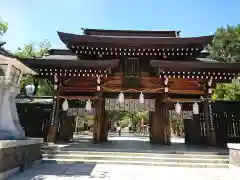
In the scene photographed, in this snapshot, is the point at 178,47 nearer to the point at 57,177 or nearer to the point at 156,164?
the point at 156,164

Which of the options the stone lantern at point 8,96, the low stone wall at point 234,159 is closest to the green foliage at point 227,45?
the low stone wall at point 234,159

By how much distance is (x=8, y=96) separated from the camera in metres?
8.12

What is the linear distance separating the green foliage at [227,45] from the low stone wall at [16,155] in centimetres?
2362

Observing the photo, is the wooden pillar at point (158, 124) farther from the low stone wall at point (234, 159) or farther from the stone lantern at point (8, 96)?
the stone lantern at point (8, 96)

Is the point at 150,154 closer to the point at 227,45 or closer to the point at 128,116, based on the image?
the point at 227,45

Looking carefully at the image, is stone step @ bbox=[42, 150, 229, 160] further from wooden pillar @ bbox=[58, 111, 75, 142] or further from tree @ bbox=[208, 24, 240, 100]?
tree @ bbox=[208, 24, 240, 100]

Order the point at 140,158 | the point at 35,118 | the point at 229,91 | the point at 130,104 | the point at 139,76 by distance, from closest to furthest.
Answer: the point at 140,158 < the point at 139,76 < the point at 130,104 < the point at 35,118 < the point at 229,91

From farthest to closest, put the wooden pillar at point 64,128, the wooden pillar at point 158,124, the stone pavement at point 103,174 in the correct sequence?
the wooden pillar at point 64,128 → the wooden pillar at point 158,124 → the stone pavement at point 103,174

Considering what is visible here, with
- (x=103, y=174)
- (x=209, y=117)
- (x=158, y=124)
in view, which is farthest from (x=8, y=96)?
(x=209, y=117)

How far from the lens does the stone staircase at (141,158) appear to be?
10.1 m

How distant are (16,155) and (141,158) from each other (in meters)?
5.20

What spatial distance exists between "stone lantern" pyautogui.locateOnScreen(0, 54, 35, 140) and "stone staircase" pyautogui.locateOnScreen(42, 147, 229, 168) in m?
2.61

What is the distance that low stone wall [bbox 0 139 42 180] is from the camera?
6.54 m

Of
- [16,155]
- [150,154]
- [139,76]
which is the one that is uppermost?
[139,76]
